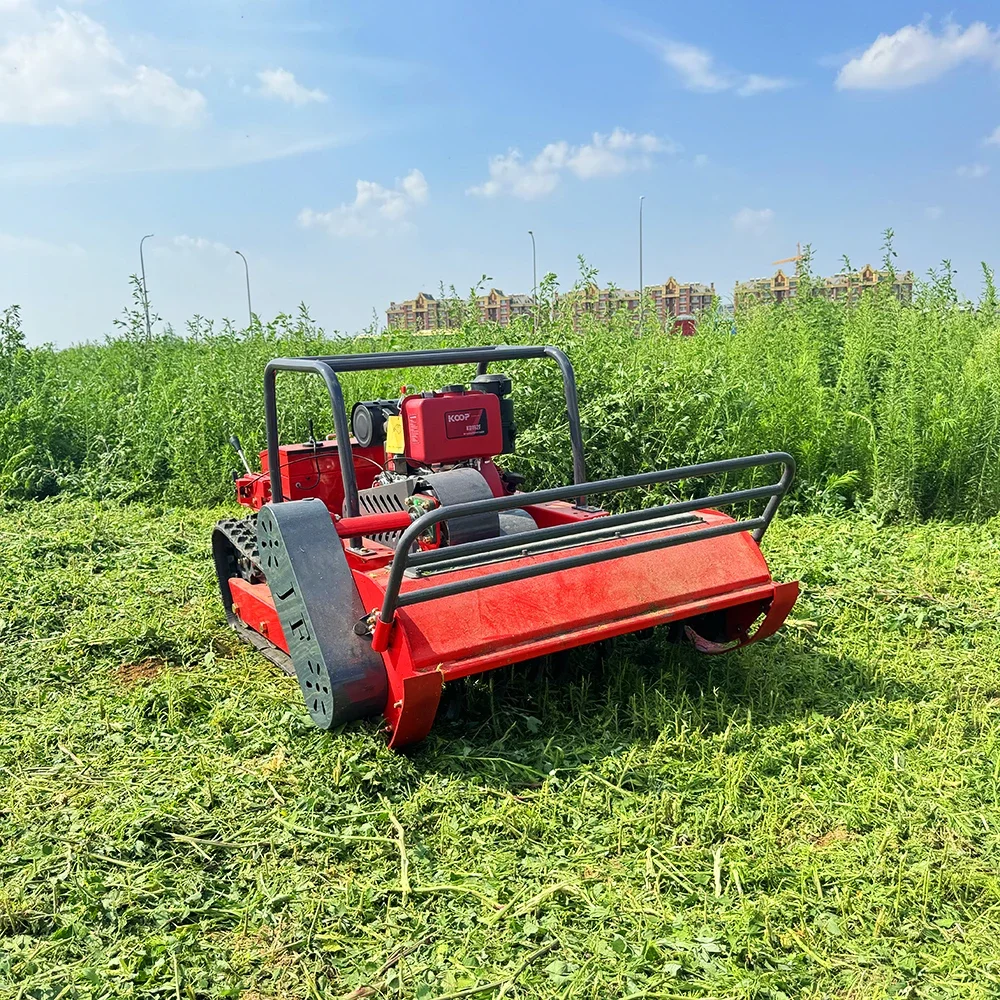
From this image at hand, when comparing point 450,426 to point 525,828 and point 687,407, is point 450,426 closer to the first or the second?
point 525,828

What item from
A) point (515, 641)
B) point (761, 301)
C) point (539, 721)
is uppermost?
point (761, 301)

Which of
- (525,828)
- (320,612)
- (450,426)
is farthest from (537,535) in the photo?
(450,426)

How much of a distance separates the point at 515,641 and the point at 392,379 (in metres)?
6.35

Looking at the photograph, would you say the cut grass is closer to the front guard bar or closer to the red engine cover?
the front guard bar

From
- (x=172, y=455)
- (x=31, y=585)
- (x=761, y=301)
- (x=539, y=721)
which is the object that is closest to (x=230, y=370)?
(x=172, y=455)

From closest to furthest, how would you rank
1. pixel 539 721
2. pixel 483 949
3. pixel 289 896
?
pixel 483 949
pixel 289 896
pixel 539 721

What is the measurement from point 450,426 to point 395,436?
29 centimetres

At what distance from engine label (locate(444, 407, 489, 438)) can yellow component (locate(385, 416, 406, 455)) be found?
0.23 m

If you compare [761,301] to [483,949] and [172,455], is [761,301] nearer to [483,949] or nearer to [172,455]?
[172,455]

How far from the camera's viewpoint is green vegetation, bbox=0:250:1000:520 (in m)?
7.18

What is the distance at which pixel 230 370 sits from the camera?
990 centimetres

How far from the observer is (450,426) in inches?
176

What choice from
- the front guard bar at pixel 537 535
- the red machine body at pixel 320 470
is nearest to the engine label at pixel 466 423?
the red machine body at pixel 320 470

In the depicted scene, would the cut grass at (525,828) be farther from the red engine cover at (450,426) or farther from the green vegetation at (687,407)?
the green vegetation at (687,407)
